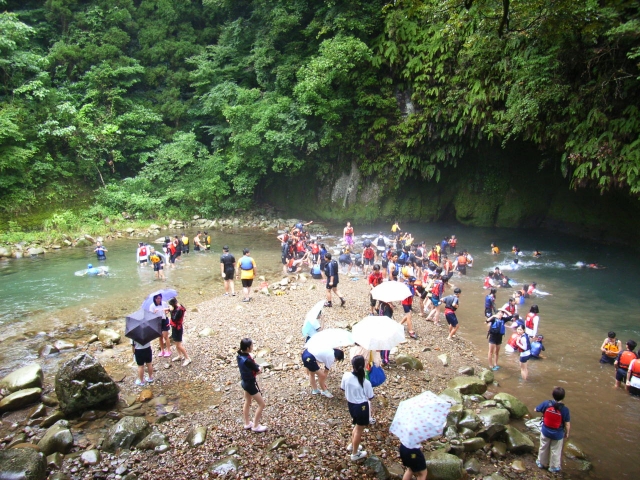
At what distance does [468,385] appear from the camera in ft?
26.2

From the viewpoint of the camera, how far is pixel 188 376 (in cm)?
818

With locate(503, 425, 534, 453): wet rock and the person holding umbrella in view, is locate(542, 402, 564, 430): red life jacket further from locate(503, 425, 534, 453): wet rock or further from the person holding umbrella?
the person holding umbrella

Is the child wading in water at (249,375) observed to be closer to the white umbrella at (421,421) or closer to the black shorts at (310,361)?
the black shorts at (310,361)

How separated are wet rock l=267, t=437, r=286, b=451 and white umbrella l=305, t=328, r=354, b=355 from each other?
133 cm

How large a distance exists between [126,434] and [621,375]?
9.48m

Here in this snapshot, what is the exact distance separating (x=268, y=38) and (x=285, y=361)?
2283 cm

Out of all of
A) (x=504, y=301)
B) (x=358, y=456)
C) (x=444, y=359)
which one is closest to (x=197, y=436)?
(x=358, y=456)

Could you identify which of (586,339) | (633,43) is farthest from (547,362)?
(633,43)

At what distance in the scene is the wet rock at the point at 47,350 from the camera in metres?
→ 9.70

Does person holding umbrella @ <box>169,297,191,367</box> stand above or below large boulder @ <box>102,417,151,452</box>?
above

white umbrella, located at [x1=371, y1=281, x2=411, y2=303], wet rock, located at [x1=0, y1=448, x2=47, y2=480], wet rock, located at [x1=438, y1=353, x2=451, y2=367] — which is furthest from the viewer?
wet rock, located at [x1=438, y1=353, x2=451, y2=367]

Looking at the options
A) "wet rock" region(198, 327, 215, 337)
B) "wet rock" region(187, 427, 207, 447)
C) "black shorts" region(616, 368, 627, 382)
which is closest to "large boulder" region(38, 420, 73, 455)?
"wet rock" region(187, 427, 207, 447)

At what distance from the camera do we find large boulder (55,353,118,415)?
690 cm

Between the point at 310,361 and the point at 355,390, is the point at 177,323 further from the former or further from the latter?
the point at 355,390
